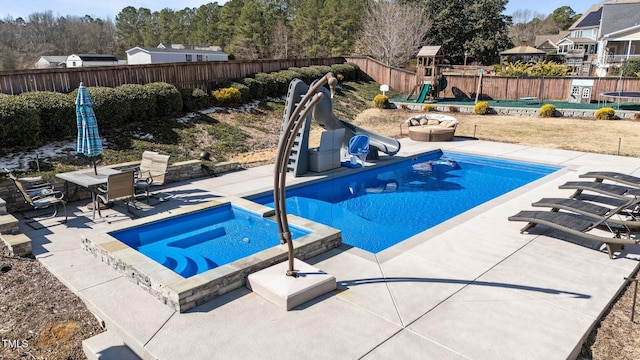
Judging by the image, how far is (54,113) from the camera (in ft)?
43.8

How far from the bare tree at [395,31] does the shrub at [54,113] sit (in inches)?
1131

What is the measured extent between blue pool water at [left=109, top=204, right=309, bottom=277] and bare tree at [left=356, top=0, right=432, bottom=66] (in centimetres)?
3152

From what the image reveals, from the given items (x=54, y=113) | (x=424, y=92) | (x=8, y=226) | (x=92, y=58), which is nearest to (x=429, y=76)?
(x=424, y=92)

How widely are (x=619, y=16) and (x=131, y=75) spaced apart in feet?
180

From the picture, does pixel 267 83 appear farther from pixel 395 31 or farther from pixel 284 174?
pixel 284 174

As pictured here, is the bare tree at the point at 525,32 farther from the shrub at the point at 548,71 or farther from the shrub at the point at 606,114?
the shrub at the point at 606,114

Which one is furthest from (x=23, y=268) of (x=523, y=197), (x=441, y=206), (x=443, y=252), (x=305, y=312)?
(x=523, y=197)

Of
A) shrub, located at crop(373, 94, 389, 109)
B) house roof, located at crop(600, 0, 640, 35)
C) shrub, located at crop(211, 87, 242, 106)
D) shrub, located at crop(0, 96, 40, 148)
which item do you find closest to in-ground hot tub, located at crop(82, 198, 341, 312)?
shrub, located at crop(0, 96, 40, 148)

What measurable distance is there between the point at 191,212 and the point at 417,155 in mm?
9759

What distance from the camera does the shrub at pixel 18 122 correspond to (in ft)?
39.2

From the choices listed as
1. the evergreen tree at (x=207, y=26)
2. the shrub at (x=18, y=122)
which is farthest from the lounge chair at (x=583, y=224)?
the evergreen tree at (x=207, y=26)

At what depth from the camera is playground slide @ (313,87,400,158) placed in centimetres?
1377

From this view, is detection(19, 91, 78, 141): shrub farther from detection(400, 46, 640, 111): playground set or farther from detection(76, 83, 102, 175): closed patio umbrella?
detection(400, 46, 640, 111): playground set

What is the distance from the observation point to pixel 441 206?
36.9 feet
